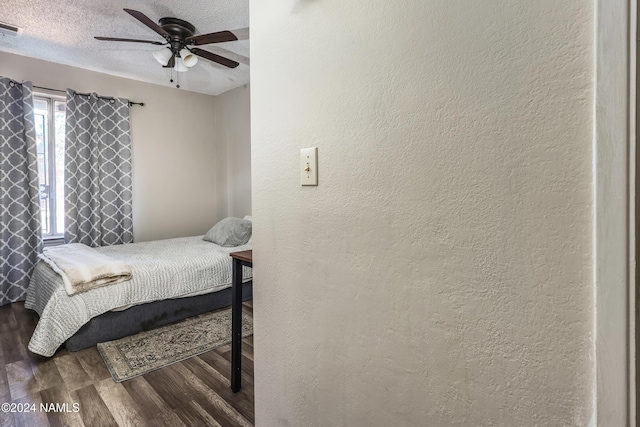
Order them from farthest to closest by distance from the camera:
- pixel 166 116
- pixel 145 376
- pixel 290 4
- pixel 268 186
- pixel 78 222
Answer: pixel 166 116, pixel 78 222, pixel 145 376, pixel 268 186, pixel 290 4

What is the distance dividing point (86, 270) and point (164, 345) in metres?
0.78

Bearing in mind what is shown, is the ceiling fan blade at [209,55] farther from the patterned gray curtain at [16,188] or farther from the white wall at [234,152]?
the patterned gray curtain at [16,188]

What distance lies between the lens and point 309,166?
1044 mm

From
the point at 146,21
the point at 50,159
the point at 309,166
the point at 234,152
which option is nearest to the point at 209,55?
the point at 146,21

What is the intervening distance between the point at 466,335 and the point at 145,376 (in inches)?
79.5

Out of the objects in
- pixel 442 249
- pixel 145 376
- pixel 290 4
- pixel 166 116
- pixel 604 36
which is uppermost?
pixel 166 116

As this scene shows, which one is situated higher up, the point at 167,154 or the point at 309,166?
the point at 167,154

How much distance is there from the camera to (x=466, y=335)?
2.33 ft

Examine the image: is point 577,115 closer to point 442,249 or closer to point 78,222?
point 442,249

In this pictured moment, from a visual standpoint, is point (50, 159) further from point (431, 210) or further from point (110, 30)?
point (431, 210)

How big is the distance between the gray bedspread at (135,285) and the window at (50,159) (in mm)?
939

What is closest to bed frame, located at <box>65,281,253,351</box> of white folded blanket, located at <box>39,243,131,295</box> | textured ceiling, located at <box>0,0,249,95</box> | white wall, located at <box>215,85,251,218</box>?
white folded blanket, located at <box>39,243,131,295</box>

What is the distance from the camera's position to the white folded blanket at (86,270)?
2.23m

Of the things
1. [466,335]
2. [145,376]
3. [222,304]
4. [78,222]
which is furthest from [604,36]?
[78,222]
